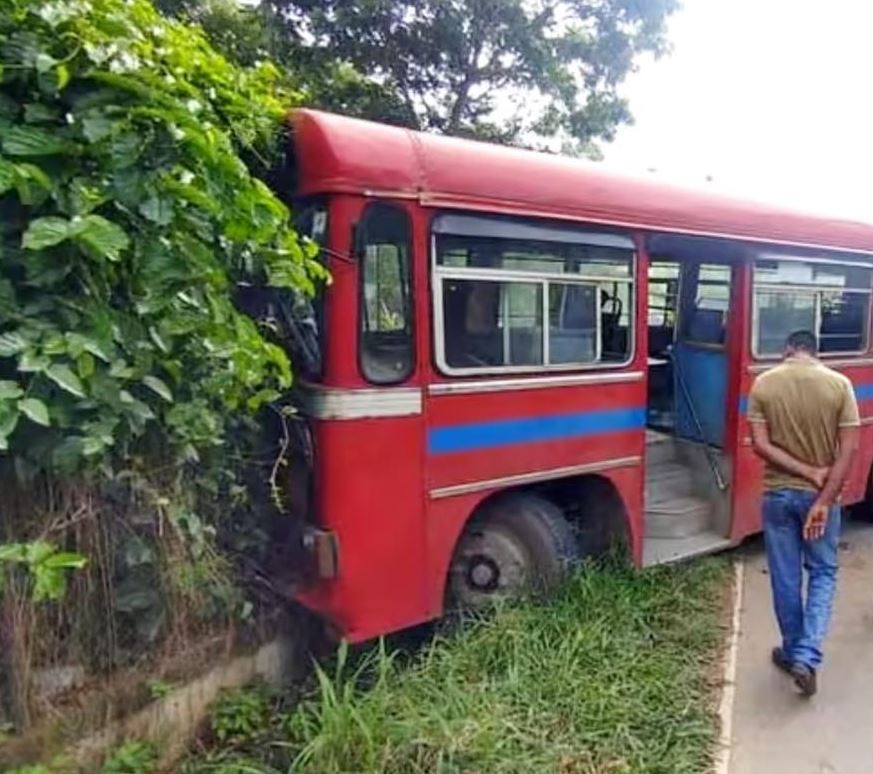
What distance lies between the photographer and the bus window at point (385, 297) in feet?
11.7

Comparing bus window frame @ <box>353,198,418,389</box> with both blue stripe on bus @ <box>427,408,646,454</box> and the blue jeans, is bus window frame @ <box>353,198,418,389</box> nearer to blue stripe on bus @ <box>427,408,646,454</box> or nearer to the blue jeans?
blue stripe on bus @ <box>427,408,646,454</box>

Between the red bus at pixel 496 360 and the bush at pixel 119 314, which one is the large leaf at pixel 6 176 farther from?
the red bus at pixel 496 360

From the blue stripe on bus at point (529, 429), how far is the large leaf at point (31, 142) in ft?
6.69

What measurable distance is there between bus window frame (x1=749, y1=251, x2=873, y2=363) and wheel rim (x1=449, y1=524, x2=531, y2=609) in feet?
7.65

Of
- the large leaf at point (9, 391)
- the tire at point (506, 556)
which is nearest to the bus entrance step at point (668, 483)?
the tire at point (506, 556)

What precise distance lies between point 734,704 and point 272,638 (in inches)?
84.0

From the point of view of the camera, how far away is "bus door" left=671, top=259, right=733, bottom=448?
562 centimetres

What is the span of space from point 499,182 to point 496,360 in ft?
2.89

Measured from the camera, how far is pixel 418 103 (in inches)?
448

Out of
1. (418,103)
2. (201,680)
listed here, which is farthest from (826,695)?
(418,103)

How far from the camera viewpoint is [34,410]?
2189 mm

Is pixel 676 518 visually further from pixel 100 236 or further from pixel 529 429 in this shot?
pixel 100 236

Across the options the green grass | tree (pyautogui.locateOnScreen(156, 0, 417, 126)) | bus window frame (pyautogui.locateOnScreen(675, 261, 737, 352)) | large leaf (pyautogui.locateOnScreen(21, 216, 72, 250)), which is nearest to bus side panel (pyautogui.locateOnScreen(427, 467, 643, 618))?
the green grass

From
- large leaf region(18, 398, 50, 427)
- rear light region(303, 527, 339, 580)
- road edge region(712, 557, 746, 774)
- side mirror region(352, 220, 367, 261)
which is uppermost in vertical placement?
side mirror region(352, 220, 367, 261)
